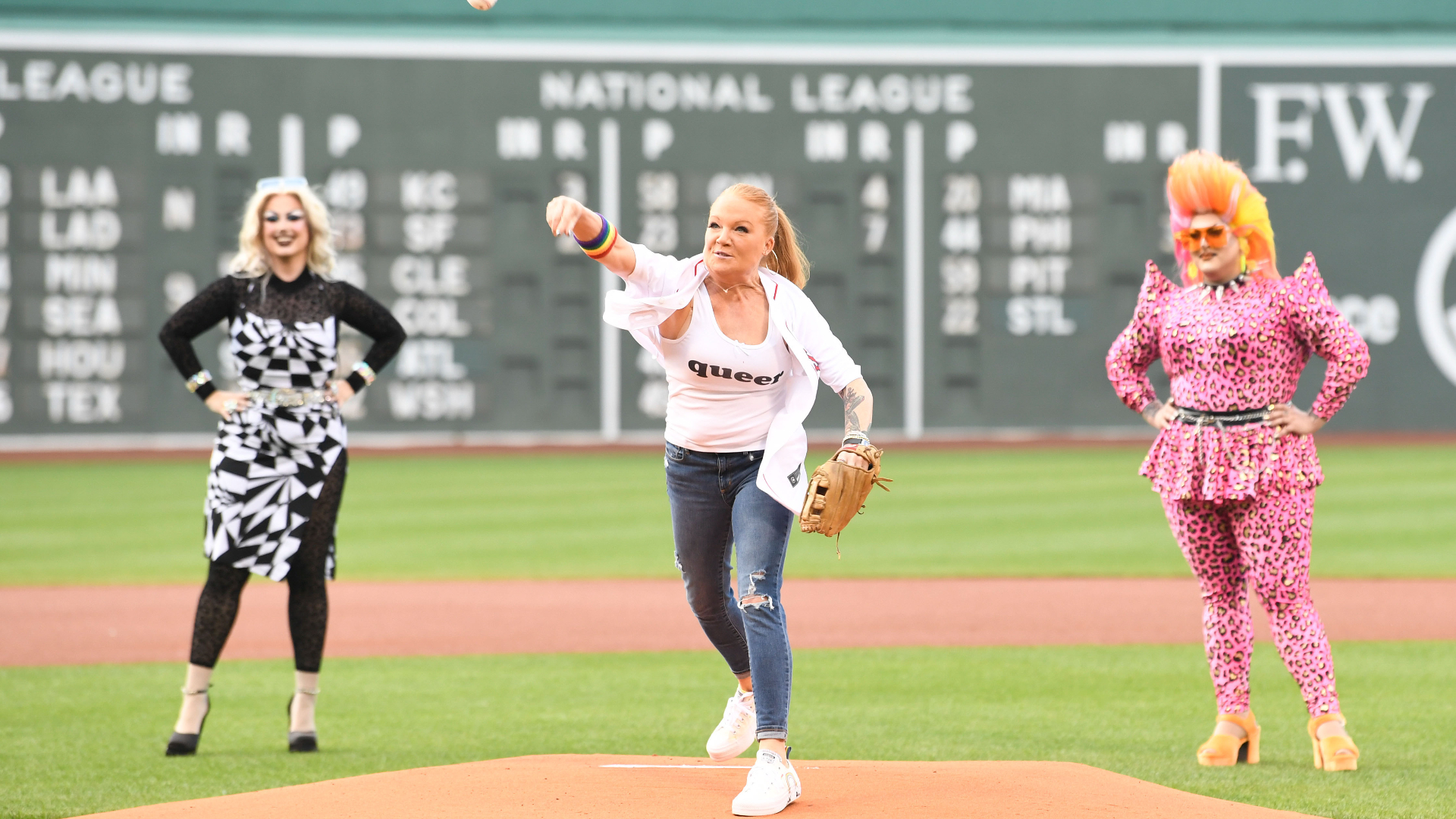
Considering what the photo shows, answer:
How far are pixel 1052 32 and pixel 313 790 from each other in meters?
18.5

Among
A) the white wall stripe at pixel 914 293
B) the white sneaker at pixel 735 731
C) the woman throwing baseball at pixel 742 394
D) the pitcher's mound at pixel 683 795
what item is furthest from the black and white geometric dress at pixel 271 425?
the white wall stripe at pixel 914 293

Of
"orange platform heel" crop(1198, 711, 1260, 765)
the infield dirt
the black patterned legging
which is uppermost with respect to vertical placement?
the black patterned legging

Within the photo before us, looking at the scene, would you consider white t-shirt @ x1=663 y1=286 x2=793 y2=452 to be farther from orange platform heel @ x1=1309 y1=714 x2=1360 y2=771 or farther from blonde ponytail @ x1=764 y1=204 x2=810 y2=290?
orange platform heel @ x1=1309 y1=714 x2=1360 y2=771

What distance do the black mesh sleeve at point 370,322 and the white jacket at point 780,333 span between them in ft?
5.36

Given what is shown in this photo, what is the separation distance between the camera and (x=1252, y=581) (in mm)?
5336

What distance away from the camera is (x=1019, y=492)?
15820 millimetres

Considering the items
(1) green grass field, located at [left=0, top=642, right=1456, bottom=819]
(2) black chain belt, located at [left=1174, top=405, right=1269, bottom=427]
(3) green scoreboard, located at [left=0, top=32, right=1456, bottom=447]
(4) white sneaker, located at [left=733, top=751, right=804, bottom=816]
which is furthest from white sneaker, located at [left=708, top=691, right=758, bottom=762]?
(3) green scoreboard, located at [left=0, top=32, right=1456, bottom=447]

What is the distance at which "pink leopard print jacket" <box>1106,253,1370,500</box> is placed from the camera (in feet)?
17.1

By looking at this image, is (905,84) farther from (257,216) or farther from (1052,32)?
(257,216)

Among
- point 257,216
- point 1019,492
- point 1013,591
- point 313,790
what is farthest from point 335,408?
point 1019,492

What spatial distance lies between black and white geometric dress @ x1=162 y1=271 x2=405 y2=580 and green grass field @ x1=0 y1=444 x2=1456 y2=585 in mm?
5108

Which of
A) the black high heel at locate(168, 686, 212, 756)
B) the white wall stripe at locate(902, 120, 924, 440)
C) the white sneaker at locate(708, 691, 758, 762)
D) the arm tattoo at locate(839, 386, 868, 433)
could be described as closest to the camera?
the arm tattoo at locate(839, 386, 868, 433)

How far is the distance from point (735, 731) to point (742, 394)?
102 centimetres

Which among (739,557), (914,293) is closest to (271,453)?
(739,557)
